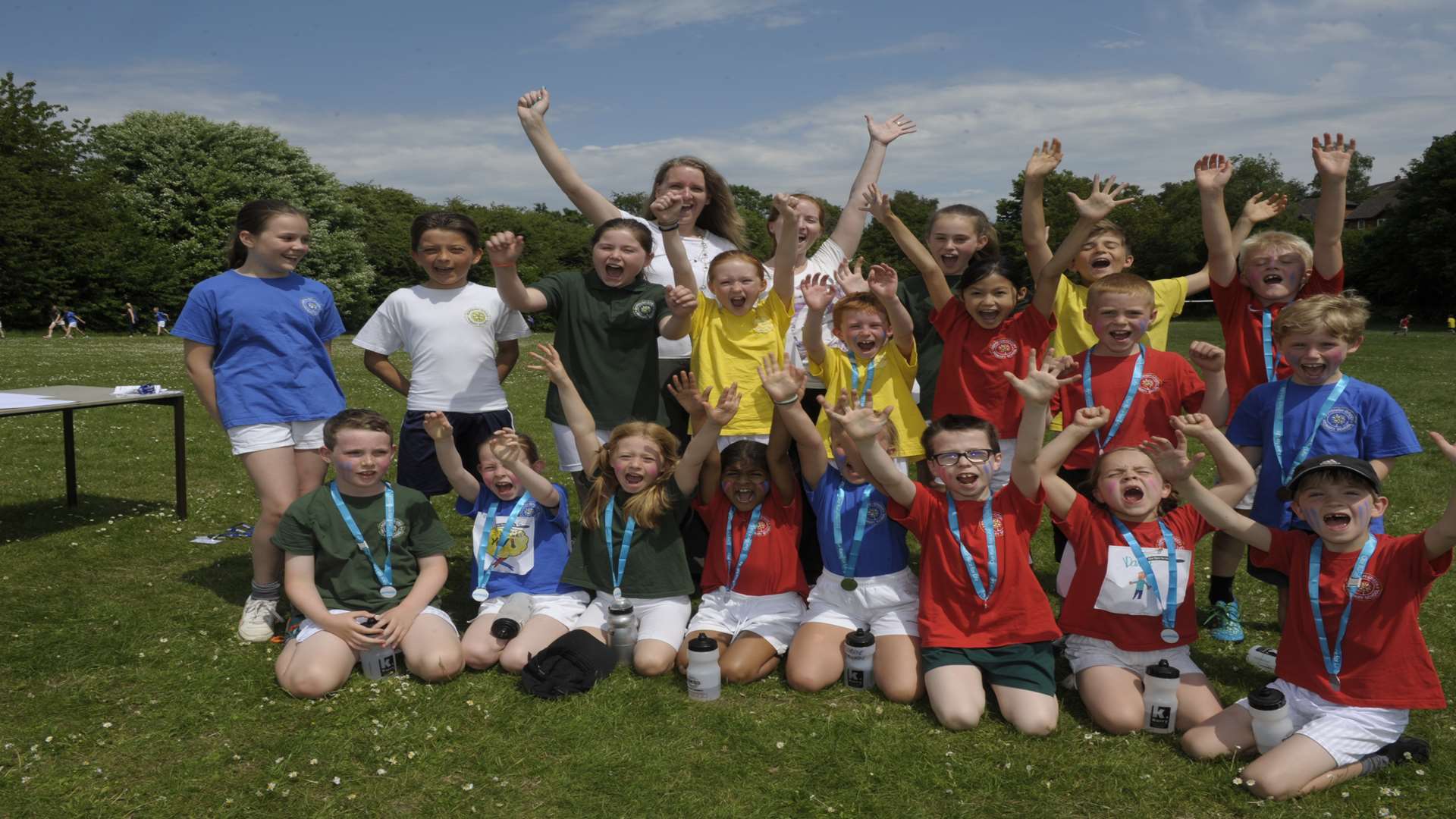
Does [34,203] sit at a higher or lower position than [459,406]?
higher

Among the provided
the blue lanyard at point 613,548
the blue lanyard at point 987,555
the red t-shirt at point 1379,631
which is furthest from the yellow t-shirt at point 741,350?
the red t-shirt at point 1379,631

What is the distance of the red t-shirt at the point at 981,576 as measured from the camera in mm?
4762

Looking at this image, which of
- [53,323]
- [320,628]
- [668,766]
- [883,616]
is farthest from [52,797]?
[53,323]

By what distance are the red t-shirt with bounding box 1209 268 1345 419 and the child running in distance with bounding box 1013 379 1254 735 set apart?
3.81ft

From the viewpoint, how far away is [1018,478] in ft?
15.5

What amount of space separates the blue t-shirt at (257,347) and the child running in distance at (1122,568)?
4265 mm

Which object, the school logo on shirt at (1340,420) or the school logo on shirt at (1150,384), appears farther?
the school logo on shirt at (1150,384)

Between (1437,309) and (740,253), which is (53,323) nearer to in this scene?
(740,253)

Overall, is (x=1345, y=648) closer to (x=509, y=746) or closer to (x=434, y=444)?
(x=509, y=746)

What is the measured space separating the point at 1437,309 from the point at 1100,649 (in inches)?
2508

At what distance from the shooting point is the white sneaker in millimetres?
5516

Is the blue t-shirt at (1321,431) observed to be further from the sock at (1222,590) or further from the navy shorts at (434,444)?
the navy shorts at (434,444)

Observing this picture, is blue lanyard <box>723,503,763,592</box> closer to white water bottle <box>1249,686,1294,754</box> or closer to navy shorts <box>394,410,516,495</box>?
navy shorts <box>394,410,516,495</box>

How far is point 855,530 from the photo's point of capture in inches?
204
